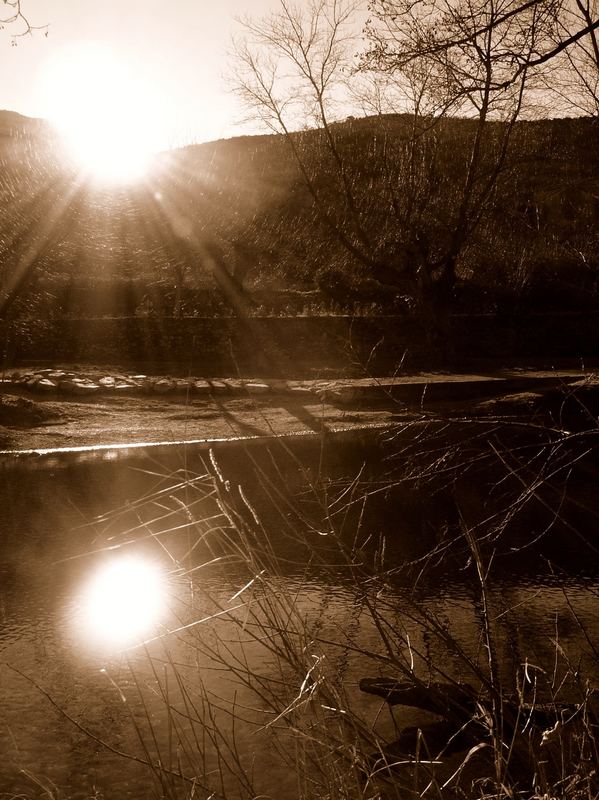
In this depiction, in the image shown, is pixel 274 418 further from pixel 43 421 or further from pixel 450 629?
pixel 450 629

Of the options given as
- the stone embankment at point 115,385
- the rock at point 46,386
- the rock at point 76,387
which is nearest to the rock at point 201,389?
the stone embankment at point 115,385

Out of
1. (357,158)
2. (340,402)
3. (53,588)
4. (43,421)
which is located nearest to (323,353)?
(340,402)

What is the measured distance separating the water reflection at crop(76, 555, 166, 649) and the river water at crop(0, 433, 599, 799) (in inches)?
0.8

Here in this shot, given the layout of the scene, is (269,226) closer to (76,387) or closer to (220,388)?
(220,388)

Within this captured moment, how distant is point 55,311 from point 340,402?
289 inches

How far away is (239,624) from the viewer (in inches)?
101

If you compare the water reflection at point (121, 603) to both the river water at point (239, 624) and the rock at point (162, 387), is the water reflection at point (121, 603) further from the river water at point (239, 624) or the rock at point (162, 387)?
the rock at point (162, 387)

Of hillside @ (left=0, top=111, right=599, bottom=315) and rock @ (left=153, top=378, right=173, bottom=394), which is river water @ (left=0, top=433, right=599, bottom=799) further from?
hillside @ (left=0, top=111, right=599, bottom=315)

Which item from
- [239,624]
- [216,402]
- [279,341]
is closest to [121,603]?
[239,624]

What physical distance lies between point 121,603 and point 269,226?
26399mm

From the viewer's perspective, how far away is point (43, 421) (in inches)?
499

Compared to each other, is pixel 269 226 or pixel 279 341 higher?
pixel 269 226

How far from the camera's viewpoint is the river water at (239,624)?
2.71 metres

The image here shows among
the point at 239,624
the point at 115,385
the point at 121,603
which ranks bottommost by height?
the point at 115,385
